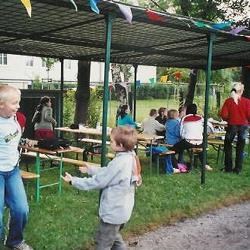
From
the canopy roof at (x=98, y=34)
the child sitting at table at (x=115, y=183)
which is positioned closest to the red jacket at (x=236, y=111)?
the canopy roof at (x=98, y=34)

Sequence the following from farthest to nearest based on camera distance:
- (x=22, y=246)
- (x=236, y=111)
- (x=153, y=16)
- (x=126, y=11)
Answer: (x=236, y=111) → (x=153, y=16) → (x=126, y=11) → (x=22, y=246)

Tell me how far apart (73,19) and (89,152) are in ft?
12.0

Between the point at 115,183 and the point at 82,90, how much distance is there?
399 inches

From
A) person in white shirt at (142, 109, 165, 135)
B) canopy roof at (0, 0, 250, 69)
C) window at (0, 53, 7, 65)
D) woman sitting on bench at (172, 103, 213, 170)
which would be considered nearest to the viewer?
canopy roof at (0, 0, 250, 69)

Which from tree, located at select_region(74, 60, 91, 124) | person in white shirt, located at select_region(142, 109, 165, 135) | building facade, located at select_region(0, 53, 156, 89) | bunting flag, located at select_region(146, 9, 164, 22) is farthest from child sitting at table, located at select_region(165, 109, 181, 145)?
building facade, located at select_region(0, 53, 156, 89)

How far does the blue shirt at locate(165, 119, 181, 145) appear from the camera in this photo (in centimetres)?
995

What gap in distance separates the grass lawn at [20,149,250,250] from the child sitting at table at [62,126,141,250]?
0.99m

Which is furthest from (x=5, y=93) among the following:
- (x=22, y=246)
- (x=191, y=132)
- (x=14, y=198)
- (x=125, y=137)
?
(x=191, y=132)

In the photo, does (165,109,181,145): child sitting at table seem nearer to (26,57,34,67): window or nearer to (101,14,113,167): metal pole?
(101,14,113,167): metal pole

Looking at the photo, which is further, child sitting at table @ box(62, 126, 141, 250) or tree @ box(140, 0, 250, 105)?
tree @ box(140, 0, 250, 105)

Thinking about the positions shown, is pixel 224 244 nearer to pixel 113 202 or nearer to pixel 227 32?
pixel 113 202

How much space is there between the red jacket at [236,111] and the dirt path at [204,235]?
2.86 metres

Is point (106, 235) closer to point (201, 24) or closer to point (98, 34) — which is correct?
point (201, 24)

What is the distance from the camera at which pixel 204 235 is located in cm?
598
